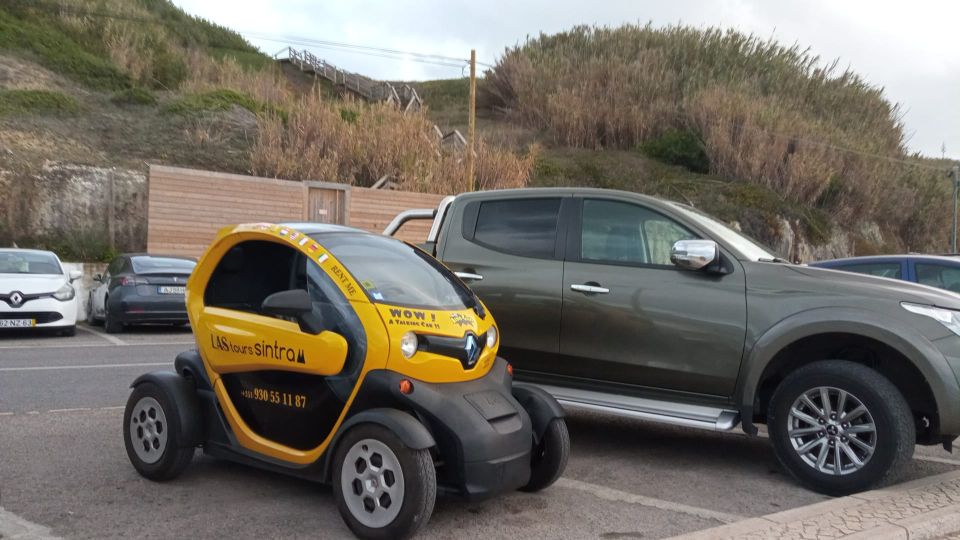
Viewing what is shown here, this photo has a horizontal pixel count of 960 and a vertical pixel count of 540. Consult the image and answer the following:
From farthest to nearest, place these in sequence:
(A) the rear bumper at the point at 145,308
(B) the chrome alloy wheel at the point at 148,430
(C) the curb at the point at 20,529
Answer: (A) the rear bumper at the point at 145,308, (B) the chrome alloy wheel at the point at 148,430, (C) the curb at the point at 20,529

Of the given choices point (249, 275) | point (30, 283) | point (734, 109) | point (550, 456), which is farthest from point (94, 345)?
point (734, 109)

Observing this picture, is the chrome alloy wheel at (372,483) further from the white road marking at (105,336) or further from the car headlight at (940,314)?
the white road marking at (105,336)

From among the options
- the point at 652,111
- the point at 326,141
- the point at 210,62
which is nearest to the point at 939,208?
the point at 652,111

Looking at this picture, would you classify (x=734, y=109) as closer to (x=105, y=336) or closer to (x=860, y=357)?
(x=105, y=336)

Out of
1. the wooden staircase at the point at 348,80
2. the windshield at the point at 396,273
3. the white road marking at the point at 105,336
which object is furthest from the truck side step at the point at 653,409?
the wooden staircase at the point at 348,80

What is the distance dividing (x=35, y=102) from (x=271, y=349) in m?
23.8

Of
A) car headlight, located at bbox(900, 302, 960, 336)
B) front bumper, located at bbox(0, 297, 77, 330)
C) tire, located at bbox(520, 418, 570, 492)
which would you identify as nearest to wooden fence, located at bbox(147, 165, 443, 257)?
front bumper, located at bbox(0, 297, 77, 330)

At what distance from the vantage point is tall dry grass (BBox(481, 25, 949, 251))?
33.1 meters

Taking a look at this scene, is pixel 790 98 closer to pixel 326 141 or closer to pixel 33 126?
pixel 326 141

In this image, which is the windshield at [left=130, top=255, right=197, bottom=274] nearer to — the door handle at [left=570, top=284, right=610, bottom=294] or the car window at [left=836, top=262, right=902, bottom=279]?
the door handle at [left=570, top=284, right=610, bottom=294]

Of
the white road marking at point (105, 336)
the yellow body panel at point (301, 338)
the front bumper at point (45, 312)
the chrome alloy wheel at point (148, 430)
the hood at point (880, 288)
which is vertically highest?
the hood at point (880, 288)

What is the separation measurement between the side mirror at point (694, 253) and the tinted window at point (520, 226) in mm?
1111

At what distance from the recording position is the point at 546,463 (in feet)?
16.6

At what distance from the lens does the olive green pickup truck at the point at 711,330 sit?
5.37m
